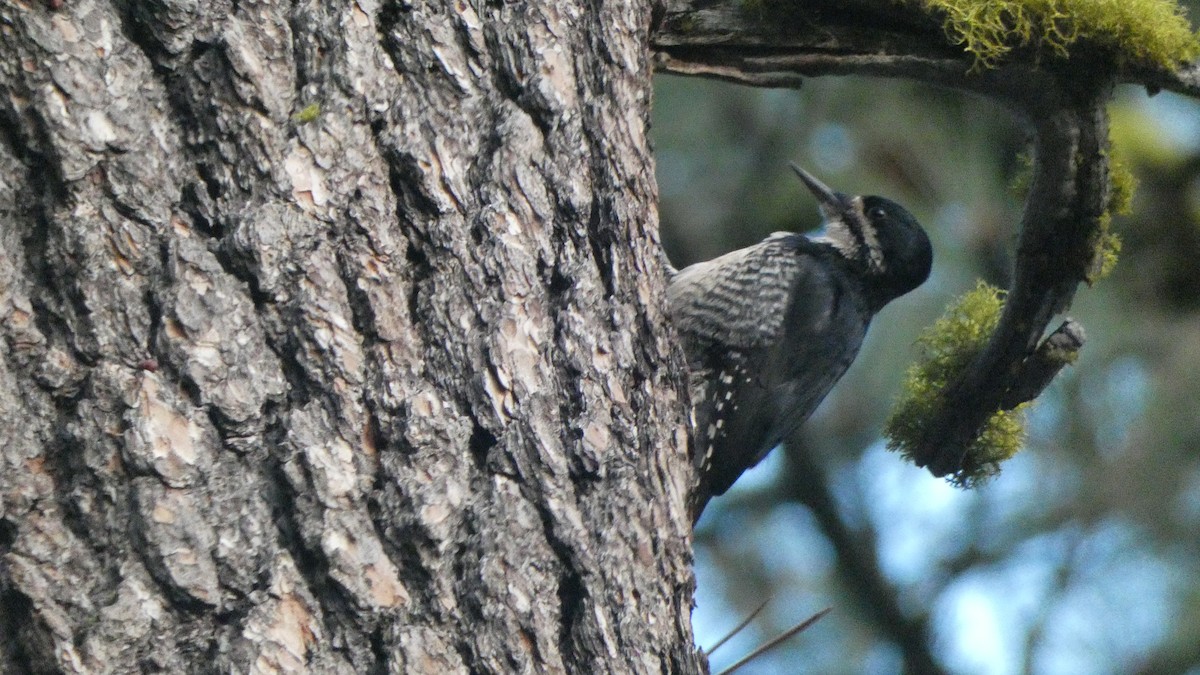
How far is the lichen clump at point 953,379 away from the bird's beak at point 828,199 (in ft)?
3.33

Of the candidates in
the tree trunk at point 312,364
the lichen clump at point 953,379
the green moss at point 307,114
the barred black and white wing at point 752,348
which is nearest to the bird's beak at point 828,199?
the barred black and white wing at point 752,348

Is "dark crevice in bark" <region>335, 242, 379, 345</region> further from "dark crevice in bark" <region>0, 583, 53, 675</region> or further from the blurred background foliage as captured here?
the blurred background foliage

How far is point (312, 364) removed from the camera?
1.73 m

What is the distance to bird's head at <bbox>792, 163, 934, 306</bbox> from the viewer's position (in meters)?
3.74

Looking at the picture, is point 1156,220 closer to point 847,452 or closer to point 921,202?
point 921,202

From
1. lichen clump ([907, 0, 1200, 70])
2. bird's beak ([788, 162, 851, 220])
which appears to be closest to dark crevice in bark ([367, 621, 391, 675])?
lichen clump ([907, 0, 1200, 70])

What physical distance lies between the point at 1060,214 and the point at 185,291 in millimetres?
1761

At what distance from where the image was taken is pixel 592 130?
205cm

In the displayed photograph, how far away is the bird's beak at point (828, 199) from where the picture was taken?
156 inches

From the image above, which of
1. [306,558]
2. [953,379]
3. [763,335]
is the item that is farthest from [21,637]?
[763,335]

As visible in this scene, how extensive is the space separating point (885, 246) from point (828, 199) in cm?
36

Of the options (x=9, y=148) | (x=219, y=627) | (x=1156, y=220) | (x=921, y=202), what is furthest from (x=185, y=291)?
(x=1156, y=220)

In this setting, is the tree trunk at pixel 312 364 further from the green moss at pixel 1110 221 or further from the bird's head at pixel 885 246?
the bird's head at pixel 885 246

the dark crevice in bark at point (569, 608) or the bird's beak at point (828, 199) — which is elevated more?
the bird's beak at point (828, 199)
